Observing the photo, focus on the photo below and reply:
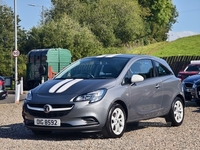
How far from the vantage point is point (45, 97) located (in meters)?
8.87

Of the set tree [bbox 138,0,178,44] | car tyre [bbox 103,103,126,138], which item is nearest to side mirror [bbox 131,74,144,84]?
car tyre [bbox 103,103,126,138]

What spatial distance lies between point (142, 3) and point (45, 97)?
256 ft

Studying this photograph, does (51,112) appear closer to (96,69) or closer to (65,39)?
(96,69)

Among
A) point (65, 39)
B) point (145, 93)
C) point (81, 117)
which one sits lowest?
point (81, 117)

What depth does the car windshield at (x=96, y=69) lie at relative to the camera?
9.52m

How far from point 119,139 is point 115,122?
Answer: 1.09 ft

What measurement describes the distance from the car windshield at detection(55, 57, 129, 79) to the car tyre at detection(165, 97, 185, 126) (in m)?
1.66

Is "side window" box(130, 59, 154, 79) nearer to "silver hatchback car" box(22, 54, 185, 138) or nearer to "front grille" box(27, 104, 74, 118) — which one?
"silver hatchback car" box(22, 54, 185, 138)

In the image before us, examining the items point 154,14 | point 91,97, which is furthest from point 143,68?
point 154,14

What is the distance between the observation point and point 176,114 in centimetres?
1080

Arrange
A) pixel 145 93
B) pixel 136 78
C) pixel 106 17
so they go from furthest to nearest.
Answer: pixel 106 17 → pixel 145 93 → pixel 136 78

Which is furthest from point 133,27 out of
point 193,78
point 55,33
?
point 193,78

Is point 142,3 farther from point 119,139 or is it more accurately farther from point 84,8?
point 119,139

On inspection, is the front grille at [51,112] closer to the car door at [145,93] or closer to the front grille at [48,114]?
the front grille at [48,114]
